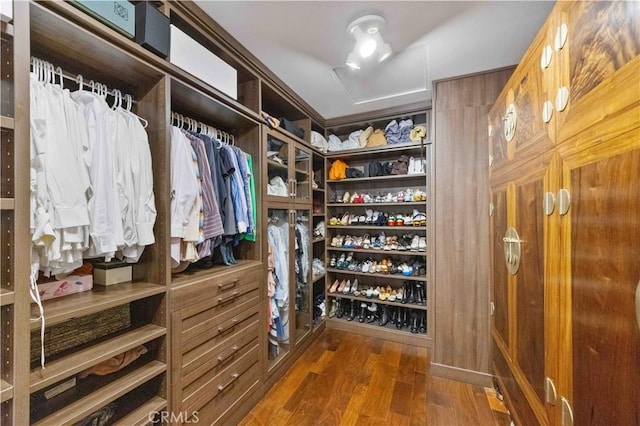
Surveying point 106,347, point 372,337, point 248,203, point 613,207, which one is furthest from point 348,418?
point 613,207

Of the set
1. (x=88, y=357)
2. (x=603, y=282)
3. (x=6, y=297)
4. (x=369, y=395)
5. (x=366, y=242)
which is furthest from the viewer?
(x=366, y=242)

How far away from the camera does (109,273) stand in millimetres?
1091

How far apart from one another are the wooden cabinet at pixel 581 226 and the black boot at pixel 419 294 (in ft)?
4.55

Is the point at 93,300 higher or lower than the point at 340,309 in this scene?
higher

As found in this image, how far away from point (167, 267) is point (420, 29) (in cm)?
183

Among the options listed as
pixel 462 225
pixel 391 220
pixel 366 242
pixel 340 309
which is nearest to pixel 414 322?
pixel 340 309

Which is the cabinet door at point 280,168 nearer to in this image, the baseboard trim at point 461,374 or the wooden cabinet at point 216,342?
the wooden cabinet at point 216,342

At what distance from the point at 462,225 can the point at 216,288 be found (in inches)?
71.1

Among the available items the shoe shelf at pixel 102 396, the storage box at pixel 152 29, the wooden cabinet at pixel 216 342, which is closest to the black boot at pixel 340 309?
the wooden cabinet at pixel 216 342

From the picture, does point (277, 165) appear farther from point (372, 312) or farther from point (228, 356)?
point (372, 312)

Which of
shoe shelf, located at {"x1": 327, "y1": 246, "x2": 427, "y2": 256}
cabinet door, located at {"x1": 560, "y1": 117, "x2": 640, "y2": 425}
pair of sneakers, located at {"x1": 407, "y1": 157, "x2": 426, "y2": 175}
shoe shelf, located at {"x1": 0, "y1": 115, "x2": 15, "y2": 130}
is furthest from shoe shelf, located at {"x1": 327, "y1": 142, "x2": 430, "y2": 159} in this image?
shoe shelf, located at {"x1": 0, "y1": 115, "x2": 15, "y2": 130}

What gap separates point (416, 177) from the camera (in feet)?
8.41

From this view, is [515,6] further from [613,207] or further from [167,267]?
[167,267]

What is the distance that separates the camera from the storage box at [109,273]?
3.56ft
